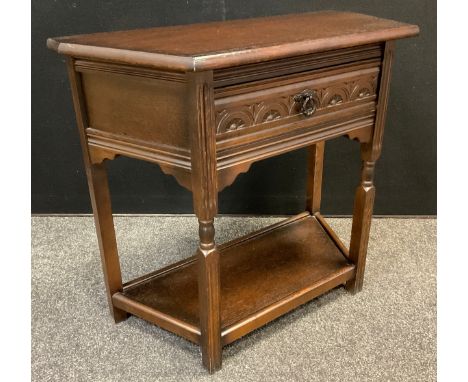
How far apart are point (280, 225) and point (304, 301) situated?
1.49 ft

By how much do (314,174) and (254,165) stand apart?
1.15 ft

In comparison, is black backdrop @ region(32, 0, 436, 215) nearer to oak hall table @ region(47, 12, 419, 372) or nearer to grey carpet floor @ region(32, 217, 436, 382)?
grey carpet floor @ region(32, 217, 436, 382)

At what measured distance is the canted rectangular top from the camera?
1116 millimetres

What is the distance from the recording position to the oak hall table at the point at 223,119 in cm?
118

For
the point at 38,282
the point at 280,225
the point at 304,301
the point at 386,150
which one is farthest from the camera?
the point at 386,150

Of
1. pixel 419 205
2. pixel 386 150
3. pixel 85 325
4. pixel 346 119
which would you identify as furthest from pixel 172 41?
pixel 419 205

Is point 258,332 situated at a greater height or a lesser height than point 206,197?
lesser

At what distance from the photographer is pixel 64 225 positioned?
2.31 metres

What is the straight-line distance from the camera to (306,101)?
1349 millimetres

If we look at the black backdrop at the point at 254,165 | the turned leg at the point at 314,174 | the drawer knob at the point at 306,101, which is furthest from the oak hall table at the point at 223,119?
the black backdrop at the point at 254,165

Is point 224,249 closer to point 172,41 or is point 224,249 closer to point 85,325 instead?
point 85,325

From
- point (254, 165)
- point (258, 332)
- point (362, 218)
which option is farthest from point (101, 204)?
point (254, 165)

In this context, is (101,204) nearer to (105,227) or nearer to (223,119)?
(105,227)

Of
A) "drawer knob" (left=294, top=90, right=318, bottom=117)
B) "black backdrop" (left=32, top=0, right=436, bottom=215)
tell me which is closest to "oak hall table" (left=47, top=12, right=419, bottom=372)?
"drawer knob" (left=294, top=90, right=318, bottom=117)
